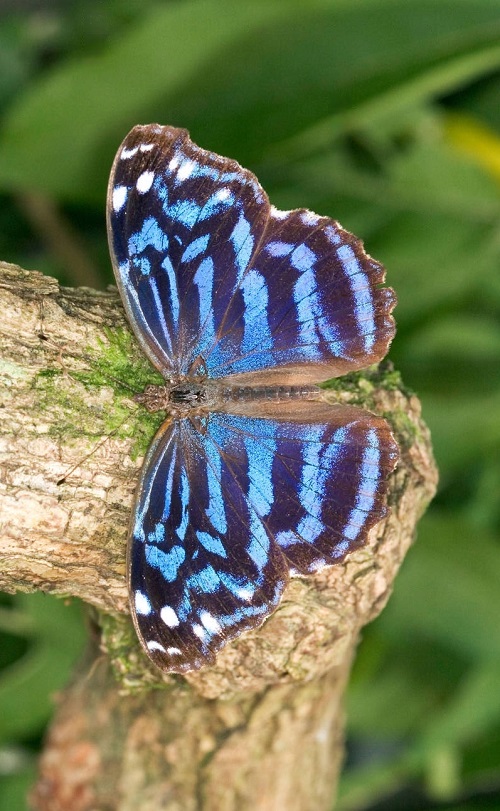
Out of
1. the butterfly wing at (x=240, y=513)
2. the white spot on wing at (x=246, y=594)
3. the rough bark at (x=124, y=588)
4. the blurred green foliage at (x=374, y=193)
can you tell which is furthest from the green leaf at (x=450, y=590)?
the white spot on wing at (x=246, y=594)

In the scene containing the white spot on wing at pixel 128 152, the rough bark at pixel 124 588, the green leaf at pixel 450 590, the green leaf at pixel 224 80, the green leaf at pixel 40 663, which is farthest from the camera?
the green leaf at pixel 450 590

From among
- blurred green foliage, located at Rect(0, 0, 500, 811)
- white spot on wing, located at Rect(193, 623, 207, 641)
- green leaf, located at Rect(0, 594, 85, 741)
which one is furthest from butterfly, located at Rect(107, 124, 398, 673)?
green leaf, located at Rect(0, 594, 85, 741)

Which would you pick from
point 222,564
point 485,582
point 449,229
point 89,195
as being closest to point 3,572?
point 222,564

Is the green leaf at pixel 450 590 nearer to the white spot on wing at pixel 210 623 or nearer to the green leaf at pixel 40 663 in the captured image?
the green leaf at pixel 40 663

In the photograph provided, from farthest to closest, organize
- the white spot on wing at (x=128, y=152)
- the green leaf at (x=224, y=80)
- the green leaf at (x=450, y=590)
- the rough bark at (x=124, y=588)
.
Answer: the green leaf at (x=450, y=590), the green leaf at (x=224, y=80), the white spot on wing at (x=128, y=152), the rough bark at (x=124, y=588)

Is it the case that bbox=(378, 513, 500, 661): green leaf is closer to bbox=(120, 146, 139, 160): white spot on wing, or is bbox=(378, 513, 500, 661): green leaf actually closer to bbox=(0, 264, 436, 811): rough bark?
bbox=(0, 264, 436, 811): rough bark

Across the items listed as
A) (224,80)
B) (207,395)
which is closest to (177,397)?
(207,395)

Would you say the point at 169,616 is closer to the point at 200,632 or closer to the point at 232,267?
the point at 200,632
